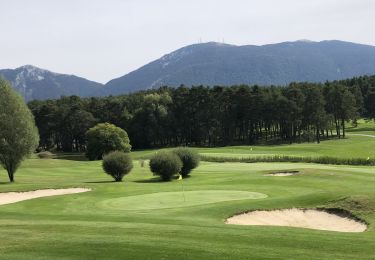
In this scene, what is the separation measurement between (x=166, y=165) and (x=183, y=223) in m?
25.0

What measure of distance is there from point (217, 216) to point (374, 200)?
8.00 metres

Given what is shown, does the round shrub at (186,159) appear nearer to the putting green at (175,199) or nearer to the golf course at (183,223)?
the golf course at (183,223)

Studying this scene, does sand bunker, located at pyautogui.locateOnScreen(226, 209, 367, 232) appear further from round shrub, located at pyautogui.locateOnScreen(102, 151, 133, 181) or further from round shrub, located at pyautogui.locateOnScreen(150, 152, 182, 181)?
round shrub, located at pyautogui.locateOnScreen(102, 151, 133, 181)

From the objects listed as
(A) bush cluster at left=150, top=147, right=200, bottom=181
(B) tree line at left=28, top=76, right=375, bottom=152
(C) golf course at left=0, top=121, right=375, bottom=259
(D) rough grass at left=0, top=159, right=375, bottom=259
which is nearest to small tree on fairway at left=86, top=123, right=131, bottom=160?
(B) tree line at left=28, top=76, right=375, bottom=152

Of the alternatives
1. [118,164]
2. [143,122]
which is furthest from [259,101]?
[118,164]

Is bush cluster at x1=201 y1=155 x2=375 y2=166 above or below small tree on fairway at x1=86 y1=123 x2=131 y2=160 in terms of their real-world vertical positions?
below

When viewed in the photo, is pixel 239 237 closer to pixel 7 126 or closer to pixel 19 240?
pixel 19 240

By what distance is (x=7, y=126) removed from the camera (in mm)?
48438

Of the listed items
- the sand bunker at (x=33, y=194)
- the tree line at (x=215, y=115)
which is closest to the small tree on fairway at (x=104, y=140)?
the tree line at (x=215, y=115)

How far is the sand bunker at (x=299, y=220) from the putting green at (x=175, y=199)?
454cm

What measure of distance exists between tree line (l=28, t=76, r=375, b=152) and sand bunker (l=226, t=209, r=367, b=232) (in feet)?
272

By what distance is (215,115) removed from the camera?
122938mm

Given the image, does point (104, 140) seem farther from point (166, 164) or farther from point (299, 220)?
point (299, 220)

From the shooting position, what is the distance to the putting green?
94.1 ft
